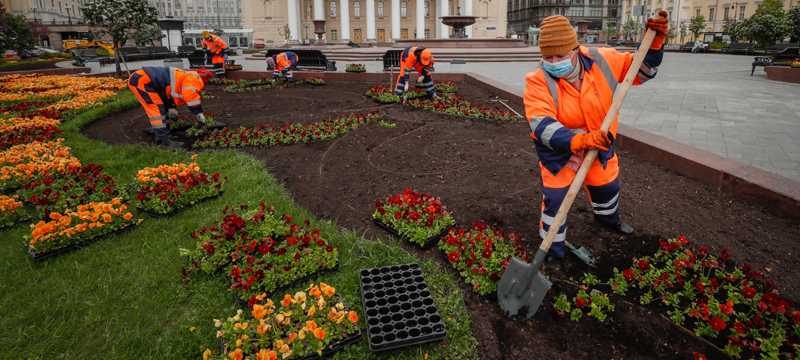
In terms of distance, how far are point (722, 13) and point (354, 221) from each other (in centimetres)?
7224

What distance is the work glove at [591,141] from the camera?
276cm

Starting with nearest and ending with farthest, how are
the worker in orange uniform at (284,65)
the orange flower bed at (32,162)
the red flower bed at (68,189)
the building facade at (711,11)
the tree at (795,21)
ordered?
the red flower bed at (68,189) → the orange flower bed at (32,162) → the worker in orange uniform at (284,65) → the tree at (795,21) → the building facade at (711,11)

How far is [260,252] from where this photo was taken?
348 cm

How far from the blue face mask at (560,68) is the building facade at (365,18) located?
189 ft

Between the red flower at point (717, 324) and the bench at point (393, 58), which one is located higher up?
the bench at point (393, 58)

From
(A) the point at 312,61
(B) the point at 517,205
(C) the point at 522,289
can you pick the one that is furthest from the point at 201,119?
(A) the point at 312,61

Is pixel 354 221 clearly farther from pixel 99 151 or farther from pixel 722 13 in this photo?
pixel 722 13

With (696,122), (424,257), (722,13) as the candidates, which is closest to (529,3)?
(722,13)

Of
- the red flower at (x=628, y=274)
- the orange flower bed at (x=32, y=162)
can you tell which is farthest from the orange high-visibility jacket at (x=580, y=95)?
the orange flower bed at (x=32, y=162)

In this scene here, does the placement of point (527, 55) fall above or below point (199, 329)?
above

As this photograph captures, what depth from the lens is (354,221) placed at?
4.55 metres

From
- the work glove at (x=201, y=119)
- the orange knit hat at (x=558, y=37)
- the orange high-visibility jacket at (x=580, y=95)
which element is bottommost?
the work glove at (x=201, y=119)

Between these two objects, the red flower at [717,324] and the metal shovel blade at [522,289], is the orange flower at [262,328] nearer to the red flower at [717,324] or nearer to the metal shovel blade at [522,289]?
the metal shovel blade at [522,289]

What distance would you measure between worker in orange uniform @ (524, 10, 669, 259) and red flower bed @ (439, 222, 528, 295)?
1.63ft
